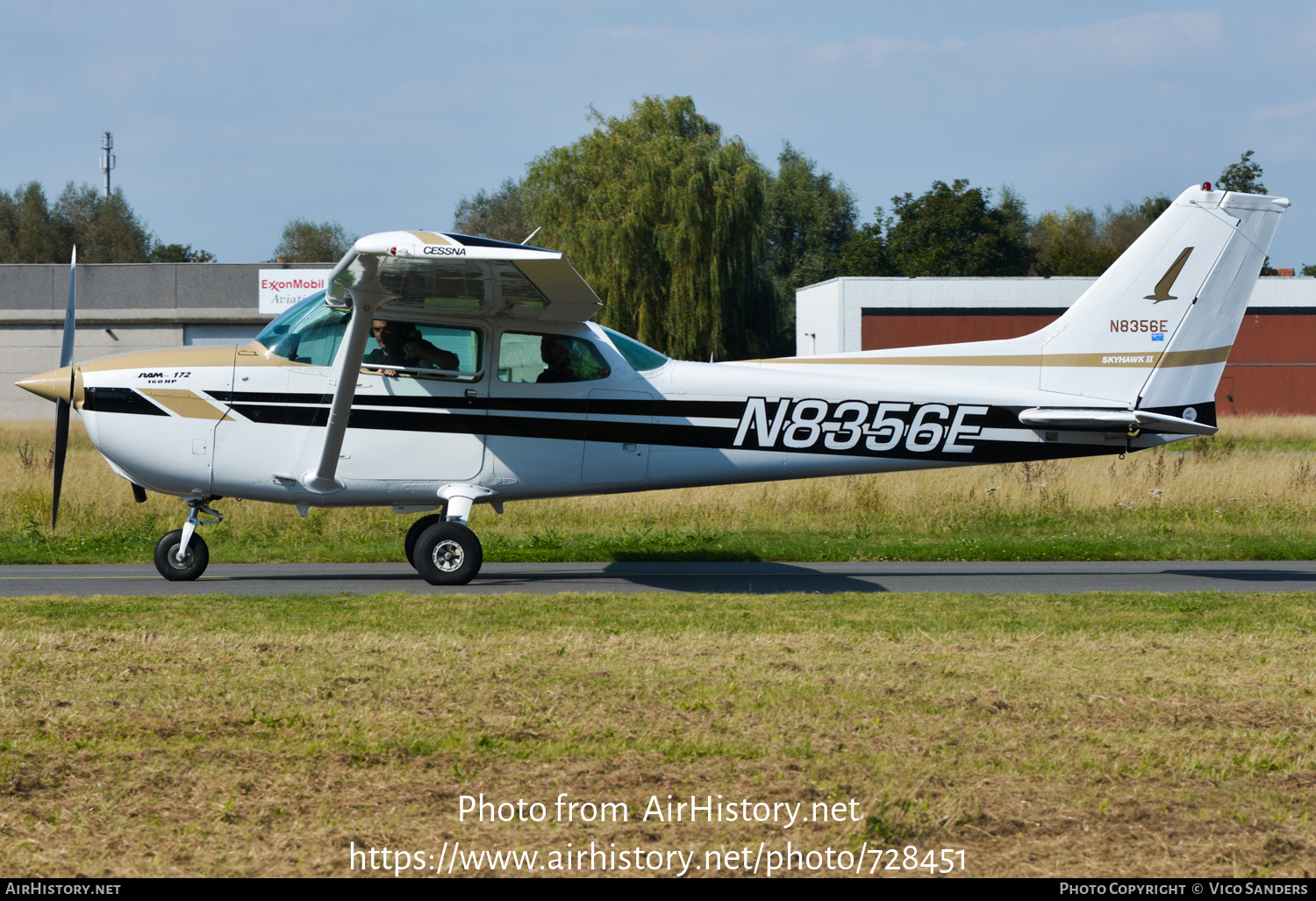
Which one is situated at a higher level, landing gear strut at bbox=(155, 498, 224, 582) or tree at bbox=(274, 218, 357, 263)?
tree at bbox=(274, 218, 357, 263)

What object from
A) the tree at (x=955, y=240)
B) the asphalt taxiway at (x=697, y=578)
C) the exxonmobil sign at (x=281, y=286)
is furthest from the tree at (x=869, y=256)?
the asphalt taxiway at (x=697, y=578)

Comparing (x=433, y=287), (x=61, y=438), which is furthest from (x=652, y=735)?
(x=61, y=438)

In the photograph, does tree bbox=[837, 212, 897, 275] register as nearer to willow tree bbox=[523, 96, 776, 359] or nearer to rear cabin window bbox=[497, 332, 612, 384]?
willow tree bbox=[523, 96, 776, 359]

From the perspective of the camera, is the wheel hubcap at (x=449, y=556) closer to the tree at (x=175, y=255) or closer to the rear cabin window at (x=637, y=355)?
the rear cabin window at (x=637, y=355)

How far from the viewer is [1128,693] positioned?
5.54 meters

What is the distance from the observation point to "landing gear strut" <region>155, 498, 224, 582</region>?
1039 cm

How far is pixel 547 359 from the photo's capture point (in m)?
10.2

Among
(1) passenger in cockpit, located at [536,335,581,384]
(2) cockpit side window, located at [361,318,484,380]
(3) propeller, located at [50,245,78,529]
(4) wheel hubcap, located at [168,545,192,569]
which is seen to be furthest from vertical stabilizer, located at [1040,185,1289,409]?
(3) propeller, located at [50,245,78,529]

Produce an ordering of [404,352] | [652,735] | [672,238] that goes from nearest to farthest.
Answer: [652,735]
[404,352]
[672,238]

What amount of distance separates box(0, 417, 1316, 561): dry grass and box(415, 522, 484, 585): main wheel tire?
2.71m

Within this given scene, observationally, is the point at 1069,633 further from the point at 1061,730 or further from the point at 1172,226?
the point at 1172,226

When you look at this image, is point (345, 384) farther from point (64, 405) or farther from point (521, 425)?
point (64, 405)

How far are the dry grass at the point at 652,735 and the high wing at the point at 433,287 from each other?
2.29 meters

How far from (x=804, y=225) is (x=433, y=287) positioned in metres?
66.8
